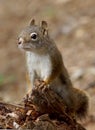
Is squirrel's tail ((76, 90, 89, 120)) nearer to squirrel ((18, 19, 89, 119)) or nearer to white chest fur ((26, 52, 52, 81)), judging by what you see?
squirrel ((18, 19, 89, 119))

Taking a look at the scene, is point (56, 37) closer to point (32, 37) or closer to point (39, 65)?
point (39, 65)

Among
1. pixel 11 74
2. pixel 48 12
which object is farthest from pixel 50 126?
pixel 48 12

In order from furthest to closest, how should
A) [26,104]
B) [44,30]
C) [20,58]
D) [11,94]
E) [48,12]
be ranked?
[48,12] < [20,58] < [11,94] < [44,30] < [26,104]

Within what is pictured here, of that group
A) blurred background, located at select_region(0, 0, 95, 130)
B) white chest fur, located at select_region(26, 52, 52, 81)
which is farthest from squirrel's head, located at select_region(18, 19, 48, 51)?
blurred background, located at select_region(0, 0, 95, 130)

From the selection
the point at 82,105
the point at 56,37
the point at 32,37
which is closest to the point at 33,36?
the point at 32,37

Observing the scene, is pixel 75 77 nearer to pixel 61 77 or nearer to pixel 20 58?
pixel 20 58

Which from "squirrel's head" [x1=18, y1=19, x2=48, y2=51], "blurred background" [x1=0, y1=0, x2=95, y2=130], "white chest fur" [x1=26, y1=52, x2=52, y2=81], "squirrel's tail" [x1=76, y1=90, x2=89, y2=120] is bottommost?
"squirrel's tail" [x1=76, y1=90, x2=89, y2=120]
